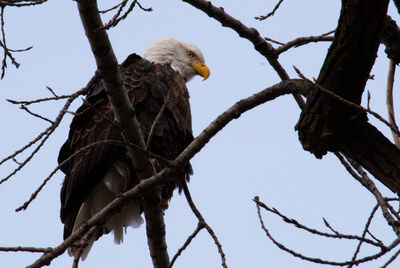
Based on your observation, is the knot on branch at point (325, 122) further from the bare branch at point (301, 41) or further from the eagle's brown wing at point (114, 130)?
the eagle's brown wing at point (114, 130)

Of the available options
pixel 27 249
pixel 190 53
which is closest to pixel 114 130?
pixel 190 53

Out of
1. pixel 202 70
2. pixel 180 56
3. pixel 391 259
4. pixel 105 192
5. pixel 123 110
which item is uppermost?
pixel 180 56

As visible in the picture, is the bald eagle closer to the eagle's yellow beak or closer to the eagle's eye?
the eagle's yellow beak

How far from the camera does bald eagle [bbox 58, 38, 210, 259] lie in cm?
390

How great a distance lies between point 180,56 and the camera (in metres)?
5.27

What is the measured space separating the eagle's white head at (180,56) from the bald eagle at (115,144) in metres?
0.69

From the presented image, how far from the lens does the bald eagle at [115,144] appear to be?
390 cm

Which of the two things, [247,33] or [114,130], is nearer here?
[247,33]

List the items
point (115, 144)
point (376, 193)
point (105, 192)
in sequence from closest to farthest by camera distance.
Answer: point (376, 193), point (115, 144), point (105, 192)

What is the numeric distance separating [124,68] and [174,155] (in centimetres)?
82

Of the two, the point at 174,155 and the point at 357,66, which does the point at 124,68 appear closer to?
the point at 174,155

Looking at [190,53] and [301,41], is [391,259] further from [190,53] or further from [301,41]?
[190,53]

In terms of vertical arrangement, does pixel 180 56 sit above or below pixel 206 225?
above

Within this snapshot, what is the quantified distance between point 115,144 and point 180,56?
5.80ft
